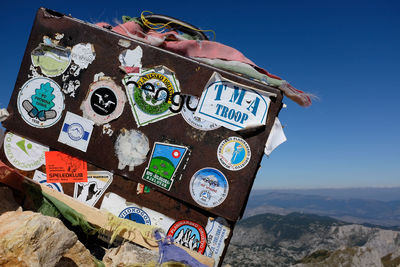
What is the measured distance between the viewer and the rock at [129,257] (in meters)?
2.88

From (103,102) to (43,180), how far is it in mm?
1194

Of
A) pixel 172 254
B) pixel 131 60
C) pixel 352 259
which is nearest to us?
pixel 172 254

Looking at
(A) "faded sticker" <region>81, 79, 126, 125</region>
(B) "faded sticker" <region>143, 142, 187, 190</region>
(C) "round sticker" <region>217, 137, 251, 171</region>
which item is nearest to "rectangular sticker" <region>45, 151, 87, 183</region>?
(A) "faded sticker" <region>81, 79, 126, 125</region>

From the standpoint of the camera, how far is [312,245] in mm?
68938

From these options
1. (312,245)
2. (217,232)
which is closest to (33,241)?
(217,232)

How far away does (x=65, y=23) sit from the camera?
12.0ft

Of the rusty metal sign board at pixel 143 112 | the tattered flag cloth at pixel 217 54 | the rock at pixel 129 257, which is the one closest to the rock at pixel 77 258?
the rock at pixel 129 257

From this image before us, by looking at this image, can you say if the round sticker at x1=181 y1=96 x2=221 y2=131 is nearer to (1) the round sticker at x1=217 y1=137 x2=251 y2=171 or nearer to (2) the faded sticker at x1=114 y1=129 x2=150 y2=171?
(1) the round sticker at x1=217 y1=137 x2=251 y2=171

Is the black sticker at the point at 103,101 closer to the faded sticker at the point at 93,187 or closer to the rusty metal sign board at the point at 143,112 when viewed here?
the rusty metal sign board at the point at 143,112

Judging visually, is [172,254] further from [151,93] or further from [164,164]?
[151,93]

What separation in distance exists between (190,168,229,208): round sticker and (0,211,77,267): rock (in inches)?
53.4

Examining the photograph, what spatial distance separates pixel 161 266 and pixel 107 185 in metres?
1.14

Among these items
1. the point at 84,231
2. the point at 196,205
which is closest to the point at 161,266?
the point at 196,205

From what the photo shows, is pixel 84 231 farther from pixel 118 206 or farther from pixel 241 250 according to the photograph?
pixel 241 250
